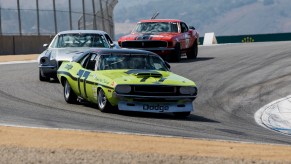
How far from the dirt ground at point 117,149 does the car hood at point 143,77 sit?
3347 millimetres

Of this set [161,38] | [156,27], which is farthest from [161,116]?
[156,27]

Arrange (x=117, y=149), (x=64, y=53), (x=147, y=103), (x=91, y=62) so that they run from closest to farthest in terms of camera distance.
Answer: (x=117, y=149)
(x=147, y=103)
(x=91, y=62)
(x=64, y=53)

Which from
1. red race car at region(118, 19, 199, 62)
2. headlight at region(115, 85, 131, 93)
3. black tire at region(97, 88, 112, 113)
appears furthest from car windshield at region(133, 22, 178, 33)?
headlight at region(115, 85, 131, 93)

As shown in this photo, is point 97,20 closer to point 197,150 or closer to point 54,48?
point 54,48

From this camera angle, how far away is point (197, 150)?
943 centimetres

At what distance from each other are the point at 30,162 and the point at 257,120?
912 cm

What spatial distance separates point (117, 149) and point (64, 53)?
36.0 feet

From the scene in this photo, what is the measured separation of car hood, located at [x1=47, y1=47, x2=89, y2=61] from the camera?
1959 cm

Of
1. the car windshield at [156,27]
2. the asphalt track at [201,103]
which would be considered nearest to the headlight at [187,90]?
the asphalt track at [201,103]

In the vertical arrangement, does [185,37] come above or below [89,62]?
below

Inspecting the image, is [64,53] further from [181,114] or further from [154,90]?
[154,90]

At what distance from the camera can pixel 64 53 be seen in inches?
784

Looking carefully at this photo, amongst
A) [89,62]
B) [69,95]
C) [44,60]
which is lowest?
[69,95]

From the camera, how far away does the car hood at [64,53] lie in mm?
19594
